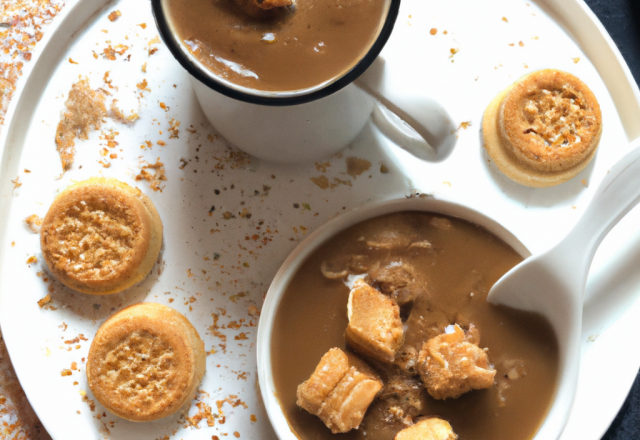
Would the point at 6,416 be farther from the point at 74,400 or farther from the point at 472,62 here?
the point at 472,62

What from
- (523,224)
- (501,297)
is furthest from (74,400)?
(523,224)

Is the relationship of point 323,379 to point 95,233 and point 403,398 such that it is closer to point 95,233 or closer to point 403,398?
point 403,398

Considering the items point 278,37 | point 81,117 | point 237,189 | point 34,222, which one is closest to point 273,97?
point 278,37

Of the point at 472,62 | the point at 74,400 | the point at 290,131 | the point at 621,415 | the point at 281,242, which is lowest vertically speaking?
the point at 74,400

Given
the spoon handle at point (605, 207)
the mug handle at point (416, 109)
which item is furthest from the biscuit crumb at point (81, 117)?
the spoon handle at point (605, 207)

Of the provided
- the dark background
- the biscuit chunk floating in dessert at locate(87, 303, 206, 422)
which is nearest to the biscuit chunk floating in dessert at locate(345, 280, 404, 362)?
the biscuit chunk floating in dessert at locate(87, 303, 206, 422)

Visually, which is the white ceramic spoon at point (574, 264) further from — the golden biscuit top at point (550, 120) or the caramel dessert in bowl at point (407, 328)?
the golden biscuit top at point (550, 120)
